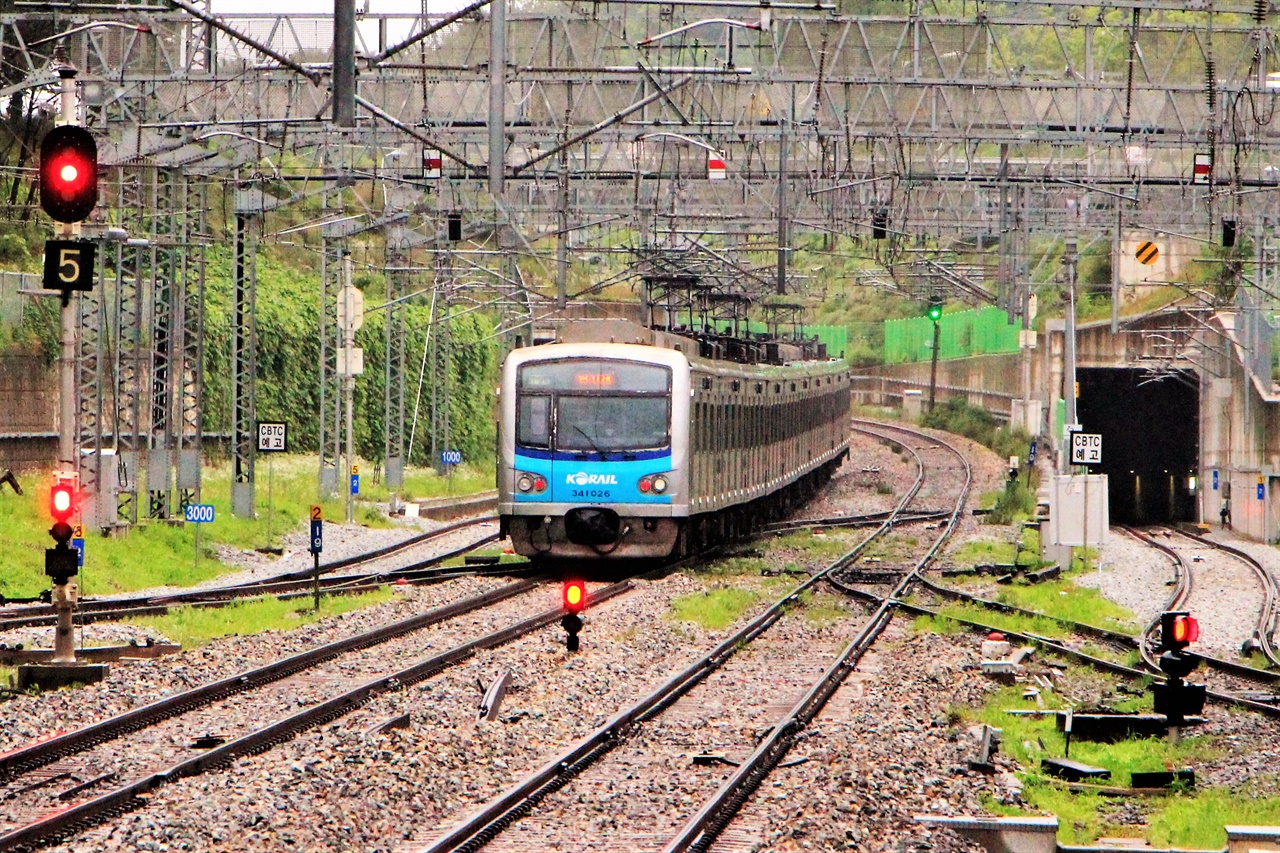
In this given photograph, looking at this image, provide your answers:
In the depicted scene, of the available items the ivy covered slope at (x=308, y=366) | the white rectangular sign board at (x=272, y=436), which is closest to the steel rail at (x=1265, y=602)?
the white rectangular sign board at (x=272, y=436)

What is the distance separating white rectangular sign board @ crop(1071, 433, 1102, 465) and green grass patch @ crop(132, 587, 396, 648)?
10.7 m

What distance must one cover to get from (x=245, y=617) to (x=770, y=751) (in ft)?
32.6

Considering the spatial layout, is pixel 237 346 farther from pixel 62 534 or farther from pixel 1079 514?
pixel 62 534

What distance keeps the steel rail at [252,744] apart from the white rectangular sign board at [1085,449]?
1176cm

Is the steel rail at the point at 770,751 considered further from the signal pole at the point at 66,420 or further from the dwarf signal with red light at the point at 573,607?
the signal pole at the point at 66,420

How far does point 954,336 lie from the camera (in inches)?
3169

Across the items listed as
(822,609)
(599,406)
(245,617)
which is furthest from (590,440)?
(245,617)

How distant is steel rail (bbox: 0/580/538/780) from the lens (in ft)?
37.4

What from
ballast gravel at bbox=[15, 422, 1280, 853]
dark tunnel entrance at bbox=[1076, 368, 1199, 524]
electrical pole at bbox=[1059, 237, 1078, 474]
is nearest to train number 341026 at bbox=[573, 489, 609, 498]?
ballast gravel at bbox=[15, 422, 1280, 853]

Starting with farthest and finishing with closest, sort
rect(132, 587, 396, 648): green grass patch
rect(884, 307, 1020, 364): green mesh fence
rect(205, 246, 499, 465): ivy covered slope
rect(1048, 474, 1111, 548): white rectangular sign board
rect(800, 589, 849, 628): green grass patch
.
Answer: rect(884, 307, 1020, 364): green mesh fence
rect(205, 246, 499, 465): ivy covered slope
rect(1048, 474, 1111, 548): white rectangular sign board
rect(800, 589, 849, 628): green grass patch
rect(132, 587, 396, 648): green grass patch

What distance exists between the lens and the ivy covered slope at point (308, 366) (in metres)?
46.1

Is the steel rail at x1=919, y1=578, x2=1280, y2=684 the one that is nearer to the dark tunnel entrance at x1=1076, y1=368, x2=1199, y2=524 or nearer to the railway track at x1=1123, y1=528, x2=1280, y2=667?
the railway track at x1=1123, y1=528, x2=1280, y2=667

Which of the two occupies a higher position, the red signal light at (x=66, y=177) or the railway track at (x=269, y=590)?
the red signal light at (x=66, y=177)

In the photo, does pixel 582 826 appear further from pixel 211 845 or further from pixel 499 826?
pixel 211 845
